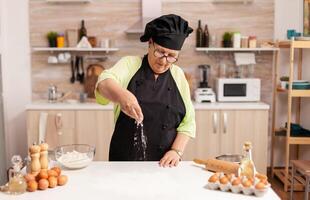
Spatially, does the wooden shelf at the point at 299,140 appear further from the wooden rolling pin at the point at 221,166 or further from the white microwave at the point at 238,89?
the wooden rolling pin at the point at 221,166

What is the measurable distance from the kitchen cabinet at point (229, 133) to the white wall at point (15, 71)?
6.36 ft

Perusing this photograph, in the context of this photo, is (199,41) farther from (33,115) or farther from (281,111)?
(33,115)

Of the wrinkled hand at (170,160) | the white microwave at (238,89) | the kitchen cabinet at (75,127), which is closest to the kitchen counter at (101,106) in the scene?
the kitchen cabinet at (75,127)

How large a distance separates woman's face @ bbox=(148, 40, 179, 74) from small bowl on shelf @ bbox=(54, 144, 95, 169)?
559 mm

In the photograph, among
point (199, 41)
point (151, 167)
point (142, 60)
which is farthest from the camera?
point (199, 41)

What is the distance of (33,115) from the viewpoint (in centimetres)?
409

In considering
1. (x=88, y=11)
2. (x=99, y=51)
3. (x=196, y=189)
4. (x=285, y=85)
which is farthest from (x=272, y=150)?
(x=196, y=189)

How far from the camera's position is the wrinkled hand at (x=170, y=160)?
206cm

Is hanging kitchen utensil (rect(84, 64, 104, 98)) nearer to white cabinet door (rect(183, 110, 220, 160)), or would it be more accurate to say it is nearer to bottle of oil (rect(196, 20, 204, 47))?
bottle of oil (rect(196, 20, 204, 47))

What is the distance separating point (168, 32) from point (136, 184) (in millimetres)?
756

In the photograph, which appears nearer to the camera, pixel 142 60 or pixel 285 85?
pixel 142 60

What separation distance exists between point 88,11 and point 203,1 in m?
1.29

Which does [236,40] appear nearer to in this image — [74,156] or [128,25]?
[128,25]

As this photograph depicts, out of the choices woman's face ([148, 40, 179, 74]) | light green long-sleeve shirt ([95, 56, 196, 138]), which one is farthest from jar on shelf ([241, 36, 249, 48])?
woman's face ([148, 40, 179, 74])
